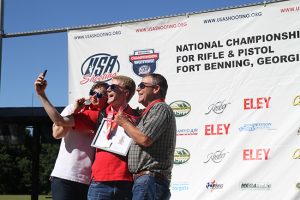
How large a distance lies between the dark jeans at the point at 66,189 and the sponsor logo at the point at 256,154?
6.51 feet

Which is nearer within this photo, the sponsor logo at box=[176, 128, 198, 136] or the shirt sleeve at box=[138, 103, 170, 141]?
the shirt sleeve at box=[138, 103, 170, 141]

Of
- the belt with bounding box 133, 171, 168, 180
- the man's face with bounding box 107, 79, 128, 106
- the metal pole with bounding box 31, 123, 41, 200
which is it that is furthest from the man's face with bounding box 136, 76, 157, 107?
the metal pole with bounding box 31, 123, 41, 200

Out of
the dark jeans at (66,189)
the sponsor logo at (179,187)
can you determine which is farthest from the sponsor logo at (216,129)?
the dark jeans at (66,189)

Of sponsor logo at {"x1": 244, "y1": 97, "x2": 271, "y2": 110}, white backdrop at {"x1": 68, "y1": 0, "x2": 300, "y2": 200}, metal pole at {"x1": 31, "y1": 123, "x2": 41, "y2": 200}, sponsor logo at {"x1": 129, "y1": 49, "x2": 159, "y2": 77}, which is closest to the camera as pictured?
white backdrop at {"x1": 68, "y1": 0, "x2": 300, "y2": 200}

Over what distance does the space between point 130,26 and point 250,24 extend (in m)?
1.62

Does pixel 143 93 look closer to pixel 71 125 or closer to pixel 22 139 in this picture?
pixel 71 125

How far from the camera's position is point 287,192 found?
17.2ft

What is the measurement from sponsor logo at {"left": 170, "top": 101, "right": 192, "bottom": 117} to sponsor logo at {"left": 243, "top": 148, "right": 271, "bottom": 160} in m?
0.86

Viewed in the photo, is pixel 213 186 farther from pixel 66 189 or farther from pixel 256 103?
pixel 66 189

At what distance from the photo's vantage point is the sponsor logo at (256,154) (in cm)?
540

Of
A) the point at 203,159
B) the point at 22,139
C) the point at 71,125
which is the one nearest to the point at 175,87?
the point at 203,159

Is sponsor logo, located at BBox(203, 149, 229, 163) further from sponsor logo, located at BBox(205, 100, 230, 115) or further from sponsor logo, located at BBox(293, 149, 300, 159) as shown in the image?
sponsor logo, located at BBox(293, 149, 300, 159)

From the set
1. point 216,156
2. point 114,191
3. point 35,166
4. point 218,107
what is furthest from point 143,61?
point 35,166

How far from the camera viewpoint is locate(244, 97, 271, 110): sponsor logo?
18.0 feet
